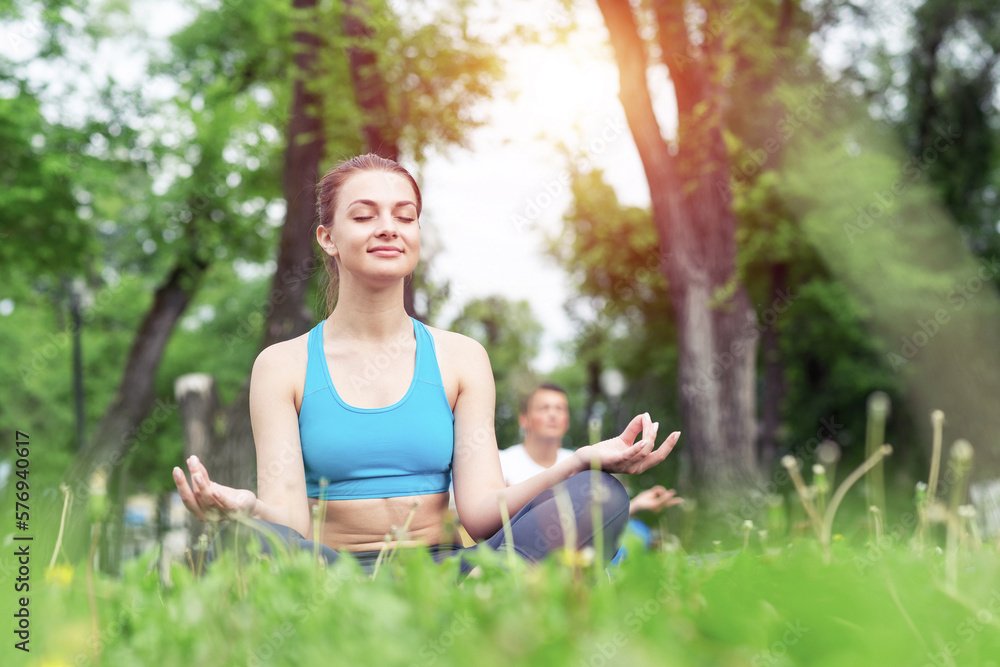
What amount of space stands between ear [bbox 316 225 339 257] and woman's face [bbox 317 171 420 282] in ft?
0.21

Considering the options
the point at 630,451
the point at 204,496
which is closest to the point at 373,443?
the point at 204,496

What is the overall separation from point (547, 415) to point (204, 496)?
3.94 m

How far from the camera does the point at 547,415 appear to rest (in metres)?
5.73

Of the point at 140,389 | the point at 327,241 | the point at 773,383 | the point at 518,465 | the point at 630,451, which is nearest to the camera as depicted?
the point at 630,451

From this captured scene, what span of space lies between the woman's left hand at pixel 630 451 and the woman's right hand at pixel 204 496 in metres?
0.88

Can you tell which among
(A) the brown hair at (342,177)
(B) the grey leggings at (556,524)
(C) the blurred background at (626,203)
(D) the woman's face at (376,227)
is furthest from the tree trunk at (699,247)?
(B) the grey leggings at (556,524)

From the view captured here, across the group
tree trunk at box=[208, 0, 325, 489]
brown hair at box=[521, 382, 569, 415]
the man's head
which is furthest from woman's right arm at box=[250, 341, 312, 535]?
tree trunk at box=[208, 0, 325, 489]

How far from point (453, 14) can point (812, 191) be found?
33.9 ft

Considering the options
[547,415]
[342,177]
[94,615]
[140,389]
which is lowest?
[140,389]

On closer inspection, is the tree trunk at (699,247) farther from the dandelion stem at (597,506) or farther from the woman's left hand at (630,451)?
the dandelion stem at (597,506)

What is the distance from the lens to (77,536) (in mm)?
2367

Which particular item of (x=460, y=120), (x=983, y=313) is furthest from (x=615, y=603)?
(x=983, y=313)

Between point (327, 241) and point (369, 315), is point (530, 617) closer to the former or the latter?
point (369, 315)

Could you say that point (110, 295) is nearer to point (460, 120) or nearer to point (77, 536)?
point (460, 120)
